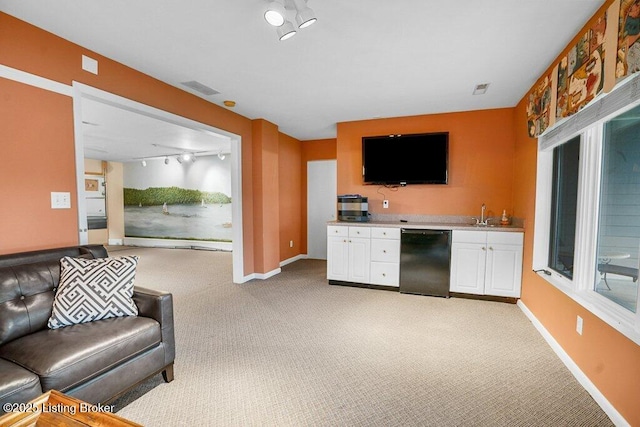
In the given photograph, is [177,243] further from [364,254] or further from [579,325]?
[579,325]

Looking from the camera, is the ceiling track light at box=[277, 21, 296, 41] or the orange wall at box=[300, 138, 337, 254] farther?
the orange wall at box=[300, 138, 337, 254]

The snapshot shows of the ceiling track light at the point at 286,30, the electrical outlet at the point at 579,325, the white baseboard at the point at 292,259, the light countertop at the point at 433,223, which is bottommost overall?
the white baseboard at the point at 292,259

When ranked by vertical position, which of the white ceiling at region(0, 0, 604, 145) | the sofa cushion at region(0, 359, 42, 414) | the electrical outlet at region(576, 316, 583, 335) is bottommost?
the electrical outlet at region(576, 316, 583, 335)

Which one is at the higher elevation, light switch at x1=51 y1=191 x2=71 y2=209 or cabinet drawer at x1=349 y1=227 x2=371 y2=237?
light switch at x1=51 y1=191 x2=71 y2=209

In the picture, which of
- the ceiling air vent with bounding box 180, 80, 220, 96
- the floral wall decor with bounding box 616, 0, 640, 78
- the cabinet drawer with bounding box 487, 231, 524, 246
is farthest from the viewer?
the cabinet drawer with bounding box 487, 231, 524, 246

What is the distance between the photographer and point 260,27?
2.15 metres

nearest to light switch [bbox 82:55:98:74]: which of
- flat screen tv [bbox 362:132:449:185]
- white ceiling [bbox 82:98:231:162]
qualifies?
white ceiling [bbox 82:98:231:162]

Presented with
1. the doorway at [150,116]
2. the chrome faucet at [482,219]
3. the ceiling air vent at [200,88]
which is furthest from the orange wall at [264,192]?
the chrome faucet at [482,219]

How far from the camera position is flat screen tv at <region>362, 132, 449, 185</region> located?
414 centimetres

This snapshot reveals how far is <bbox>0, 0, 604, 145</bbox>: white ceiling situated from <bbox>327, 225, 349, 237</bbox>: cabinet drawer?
1821mm

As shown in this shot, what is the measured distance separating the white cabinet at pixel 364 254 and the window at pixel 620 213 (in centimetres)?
218

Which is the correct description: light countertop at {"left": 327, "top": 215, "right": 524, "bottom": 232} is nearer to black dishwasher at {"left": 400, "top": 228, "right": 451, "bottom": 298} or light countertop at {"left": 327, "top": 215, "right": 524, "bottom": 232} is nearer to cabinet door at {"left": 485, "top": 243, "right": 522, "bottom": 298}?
black dishwasher at {"left": 400, "top": 228, "right": 451, "bottom": 298}

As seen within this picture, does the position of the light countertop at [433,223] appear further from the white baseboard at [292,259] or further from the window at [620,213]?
the white baseboard at [292,259]

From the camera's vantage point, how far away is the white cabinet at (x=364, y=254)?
4043mm
